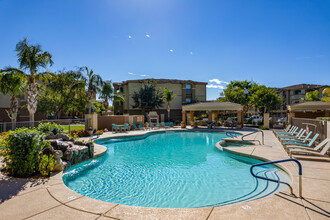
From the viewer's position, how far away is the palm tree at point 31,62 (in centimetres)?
1328

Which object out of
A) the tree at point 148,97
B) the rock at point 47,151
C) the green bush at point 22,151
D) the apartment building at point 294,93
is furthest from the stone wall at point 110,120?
the apartment building at point 294,93

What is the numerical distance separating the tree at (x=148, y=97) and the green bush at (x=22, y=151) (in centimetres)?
2898

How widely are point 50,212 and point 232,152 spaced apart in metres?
8.41

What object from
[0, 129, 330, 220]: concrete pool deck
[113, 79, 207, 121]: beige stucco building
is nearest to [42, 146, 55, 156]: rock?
[0, 129, 330, 220]: concrete pool deck

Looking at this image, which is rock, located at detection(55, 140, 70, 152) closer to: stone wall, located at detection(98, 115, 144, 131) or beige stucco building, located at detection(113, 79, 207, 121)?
stone wall, located at detection(98, 115, 144, 131)

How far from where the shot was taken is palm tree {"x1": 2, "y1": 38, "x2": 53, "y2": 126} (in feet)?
43.6

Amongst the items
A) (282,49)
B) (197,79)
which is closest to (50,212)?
(282,49)

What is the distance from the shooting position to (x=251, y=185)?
5738mm

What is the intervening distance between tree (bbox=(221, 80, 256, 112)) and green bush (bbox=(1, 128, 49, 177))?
107ft

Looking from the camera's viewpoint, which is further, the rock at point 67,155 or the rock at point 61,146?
the rock at point 61,146

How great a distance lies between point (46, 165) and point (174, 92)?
33.6 metres

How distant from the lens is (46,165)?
5660 millimetres

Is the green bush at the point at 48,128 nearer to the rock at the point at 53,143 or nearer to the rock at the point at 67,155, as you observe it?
the rock at the point at 53,143

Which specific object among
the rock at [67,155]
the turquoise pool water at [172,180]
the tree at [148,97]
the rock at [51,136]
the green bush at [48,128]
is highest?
the tree at [148,97]
